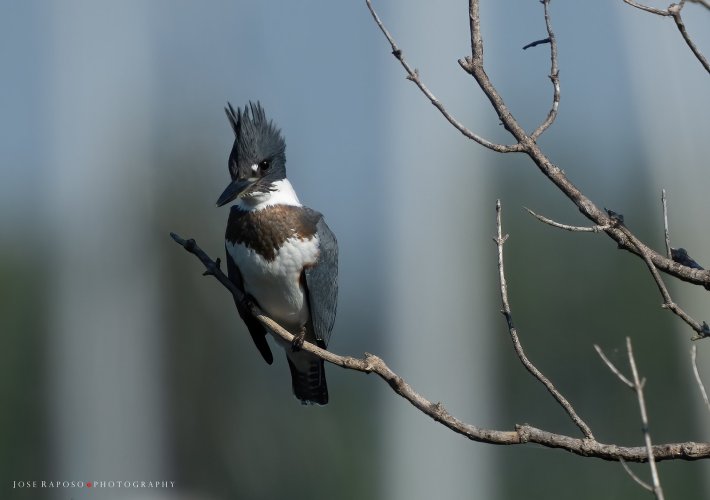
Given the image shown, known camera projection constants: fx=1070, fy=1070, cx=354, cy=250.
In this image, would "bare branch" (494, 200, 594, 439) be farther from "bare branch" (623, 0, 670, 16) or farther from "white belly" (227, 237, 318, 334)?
"white belly" (227, 237, 318, 334)

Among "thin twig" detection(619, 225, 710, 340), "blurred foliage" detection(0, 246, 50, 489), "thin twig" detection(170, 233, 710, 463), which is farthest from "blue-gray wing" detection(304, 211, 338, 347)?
"blurred foliage" detection(0, 246, 50, 489)

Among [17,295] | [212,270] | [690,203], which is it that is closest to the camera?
[212,270]

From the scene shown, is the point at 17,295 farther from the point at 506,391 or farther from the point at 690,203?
the point at 690,203

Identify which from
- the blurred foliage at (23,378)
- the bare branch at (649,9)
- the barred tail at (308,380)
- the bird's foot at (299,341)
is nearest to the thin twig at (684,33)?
the bare branch at (649,9)

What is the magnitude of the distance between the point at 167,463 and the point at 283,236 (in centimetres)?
448

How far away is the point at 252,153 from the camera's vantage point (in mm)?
3396

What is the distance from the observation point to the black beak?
319 cm

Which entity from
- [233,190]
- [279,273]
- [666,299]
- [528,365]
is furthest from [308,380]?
[666,299]

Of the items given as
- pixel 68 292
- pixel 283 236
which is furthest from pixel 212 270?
pixel 68 292

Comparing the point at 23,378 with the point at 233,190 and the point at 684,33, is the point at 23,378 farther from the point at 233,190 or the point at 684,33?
the point at 684,33

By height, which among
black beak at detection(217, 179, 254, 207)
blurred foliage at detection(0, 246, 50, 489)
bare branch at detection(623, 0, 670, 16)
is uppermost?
bare branch at detection(623, 0, 670, 16)

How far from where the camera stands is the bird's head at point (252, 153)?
11.1 feet

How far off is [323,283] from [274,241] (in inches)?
8.9

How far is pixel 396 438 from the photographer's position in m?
7.34
